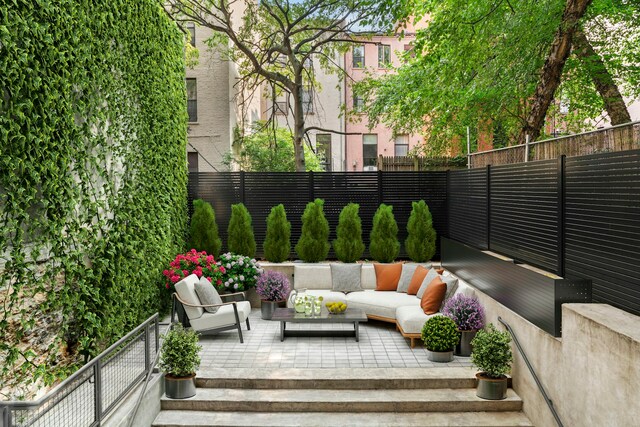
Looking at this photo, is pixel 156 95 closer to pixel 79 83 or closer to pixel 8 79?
pixel 79 83

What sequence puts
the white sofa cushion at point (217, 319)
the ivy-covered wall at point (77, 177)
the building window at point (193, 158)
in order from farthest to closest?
the building window at point (193, 158) → the white sofa cushion at point (217, 319) → the ivy-covered wall at point (77, 177)

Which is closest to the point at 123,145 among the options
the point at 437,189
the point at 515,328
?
the point at 515,328

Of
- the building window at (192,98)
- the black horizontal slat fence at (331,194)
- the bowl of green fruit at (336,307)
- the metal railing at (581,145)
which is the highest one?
the building window at (192,98)

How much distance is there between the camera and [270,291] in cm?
958

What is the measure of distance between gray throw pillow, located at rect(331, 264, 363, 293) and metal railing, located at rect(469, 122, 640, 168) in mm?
3358

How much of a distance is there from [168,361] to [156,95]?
14.8 ft

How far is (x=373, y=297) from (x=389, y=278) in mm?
746

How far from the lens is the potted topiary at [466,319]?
24.1 ft

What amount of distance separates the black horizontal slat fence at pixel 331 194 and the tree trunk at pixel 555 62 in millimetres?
2213

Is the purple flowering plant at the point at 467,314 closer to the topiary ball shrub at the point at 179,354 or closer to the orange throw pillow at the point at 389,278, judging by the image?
the orange throw pillow at the point at 389,278

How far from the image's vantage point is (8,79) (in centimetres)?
421

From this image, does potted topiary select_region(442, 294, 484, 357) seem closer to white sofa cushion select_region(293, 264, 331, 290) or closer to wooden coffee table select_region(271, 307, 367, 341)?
wooden coffee table select_region(271, 307, 367, 341)

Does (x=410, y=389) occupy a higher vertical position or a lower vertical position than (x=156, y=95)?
lower

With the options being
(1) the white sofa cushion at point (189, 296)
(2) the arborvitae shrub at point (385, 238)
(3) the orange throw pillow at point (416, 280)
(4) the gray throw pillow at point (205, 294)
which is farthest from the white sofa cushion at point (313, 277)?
(1) the white sofa cushion at point (189, 296)
